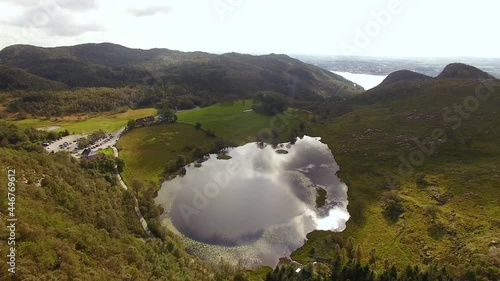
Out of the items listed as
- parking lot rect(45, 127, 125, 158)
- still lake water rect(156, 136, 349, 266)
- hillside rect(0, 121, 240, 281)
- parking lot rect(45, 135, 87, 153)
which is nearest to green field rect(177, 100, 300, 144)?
still lake water rect(156, 136, 349, 266)

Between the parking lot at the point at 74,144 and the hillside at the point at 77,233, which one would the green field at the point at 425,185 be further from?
the parking lot at the point at 74,144

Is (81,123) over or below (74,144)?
below

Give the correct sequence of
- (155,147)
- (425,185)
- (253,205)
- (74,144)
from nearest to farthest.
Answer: (253,205), (425,185), (74,144), (155,147)

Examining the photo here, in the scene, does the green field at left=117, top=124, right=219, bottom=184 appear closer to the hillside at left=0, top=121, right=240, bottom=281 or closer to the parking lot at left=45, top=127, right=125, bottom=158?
the parking lot at left=45, top=127, right=125, bottom=158

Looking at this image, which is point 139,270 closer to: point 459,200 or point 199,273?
point 199,273

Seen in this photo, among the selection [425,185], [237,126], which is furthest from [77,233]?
[237,126]

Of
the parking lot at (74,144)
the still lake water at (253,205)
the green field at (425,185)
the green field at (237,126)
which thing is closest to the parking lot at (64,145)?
the parking lot at (74,144)

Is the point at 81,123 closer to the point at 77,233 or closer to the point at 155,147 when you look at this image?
the point at 155,147
